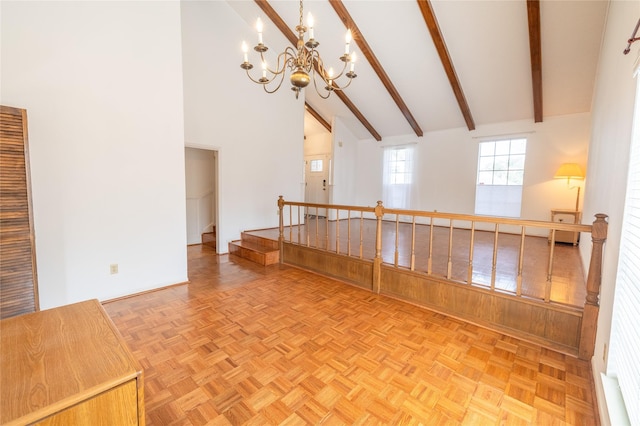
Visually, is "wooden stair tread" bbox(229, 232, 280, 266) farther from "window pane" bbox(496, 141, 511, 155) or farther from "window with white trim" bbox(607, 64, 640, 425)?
"window pane" bbox(496, 141, 511, 155)

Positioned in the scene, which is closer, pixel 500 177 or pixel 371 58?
pixel 371 58

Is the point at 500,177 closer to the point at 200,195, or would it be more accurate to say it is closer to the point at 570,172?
the point at 570,172

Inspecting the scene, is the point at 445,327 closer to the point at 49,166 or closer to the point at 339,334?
the point at 339,334

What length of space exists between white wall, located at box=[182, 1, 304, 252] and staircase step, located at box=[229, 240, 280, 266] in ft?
0.76

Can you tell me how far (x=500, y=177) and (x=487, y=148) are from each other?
694mm

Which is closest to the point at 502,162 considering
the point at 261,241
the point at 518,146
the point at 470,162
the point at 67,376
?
the point at 518,146

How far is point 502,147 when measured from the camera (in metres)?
5.90

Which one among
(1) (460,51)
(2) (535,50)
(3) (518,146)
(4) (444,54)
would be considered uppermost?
(1) (460,51)

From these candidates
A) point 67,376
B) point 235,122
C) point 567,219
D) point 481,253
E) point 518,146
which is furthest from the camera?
point 518,146

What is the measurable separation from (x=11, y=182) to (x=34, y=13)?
61.4 inches

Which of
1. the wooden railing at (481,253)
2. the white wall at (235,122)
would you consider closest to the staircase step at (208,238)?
the white wall at (235,122)

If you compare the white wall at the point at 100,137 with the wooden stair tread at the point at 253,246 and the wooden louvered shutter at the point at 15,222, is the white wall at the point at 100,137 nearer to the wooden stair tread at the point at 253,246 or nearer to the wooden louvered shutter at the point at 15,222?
the wooden louvered shutter at the point at 15,222

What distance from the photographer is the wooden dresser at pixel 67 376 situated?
0.79 meters

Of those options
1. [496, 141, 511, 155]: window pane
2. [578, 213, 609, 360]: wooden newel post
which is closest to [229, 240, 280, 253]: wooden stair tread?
[578, 213, 609, 360]: wooden newel post
